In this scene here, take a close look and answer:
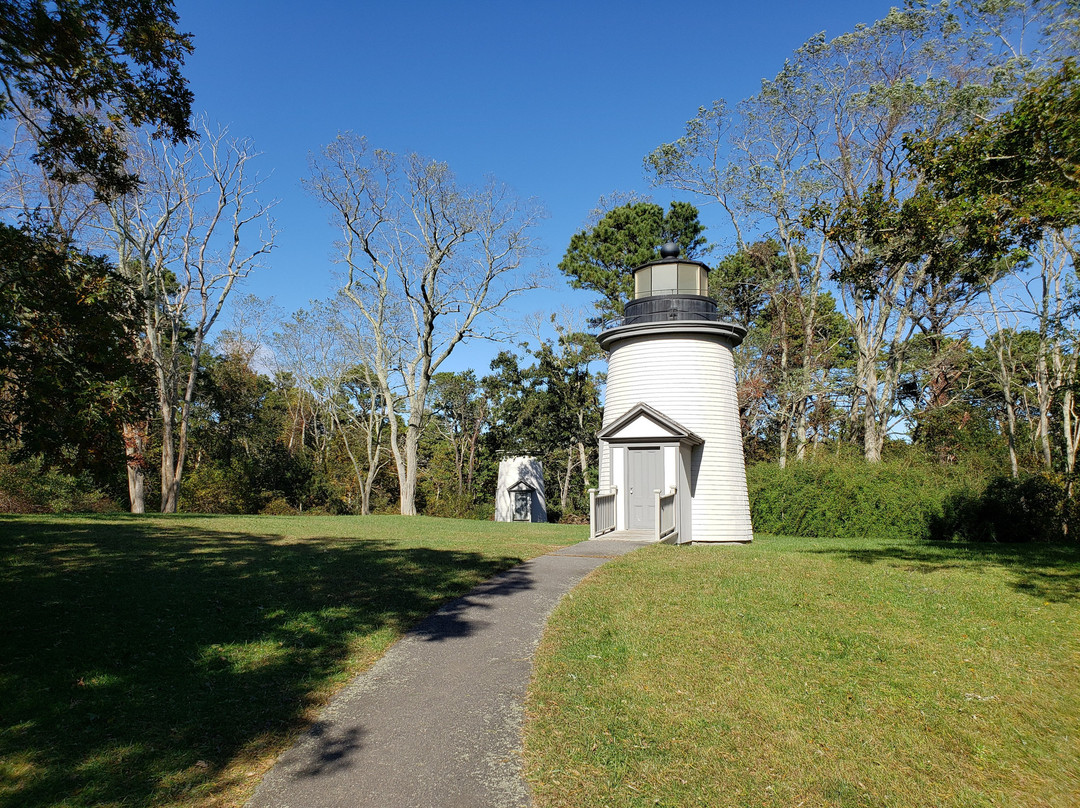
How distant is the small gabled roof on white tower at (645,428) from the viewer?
15.1 metres

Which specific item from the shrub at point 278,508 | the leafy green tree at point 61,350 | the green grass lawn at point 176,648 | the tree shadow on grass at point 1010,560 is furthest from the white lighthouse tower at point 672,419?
the shrub at point 278,508

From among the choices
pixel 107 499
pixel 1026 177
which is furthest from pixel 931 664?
pixel 107 499

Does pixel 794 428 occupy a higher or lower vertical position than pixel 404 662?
higher

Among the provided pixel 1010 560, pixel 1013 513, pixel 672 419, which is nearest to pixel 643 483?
pixel 672 419

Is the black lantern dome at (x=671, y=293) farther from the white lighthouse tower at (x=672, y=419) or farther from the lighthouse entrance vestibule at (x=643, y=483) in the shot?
the lighthouse entrance vestibule at (x=643, y=483)

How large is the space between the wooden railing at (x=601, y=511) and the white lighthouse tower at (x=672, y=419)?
0.03 m

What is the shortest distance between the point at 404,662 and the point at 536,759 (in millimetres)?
2064

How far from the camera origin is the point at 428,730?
429 cm

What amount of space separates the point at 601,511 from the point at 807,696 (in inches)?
390

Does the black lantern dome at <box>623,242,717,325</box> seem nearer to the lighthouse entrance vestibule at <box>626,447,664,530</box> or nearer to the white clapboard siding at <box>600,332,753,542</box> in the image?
the white clapboard siding at <box>600,332,753,542</box>

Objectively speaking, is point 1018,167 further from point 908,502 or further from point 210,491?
point 210,491

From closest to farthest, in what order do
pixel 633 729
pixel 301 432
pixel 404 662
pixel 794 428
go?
pixel 633 729 → pixel 404 662 → pixel 794 428 → pixel 301 432

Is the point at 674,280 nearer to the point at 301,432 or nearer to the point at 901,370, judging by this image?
the point at 901,370

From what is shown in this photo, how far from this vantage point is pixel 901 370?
2483 cm
